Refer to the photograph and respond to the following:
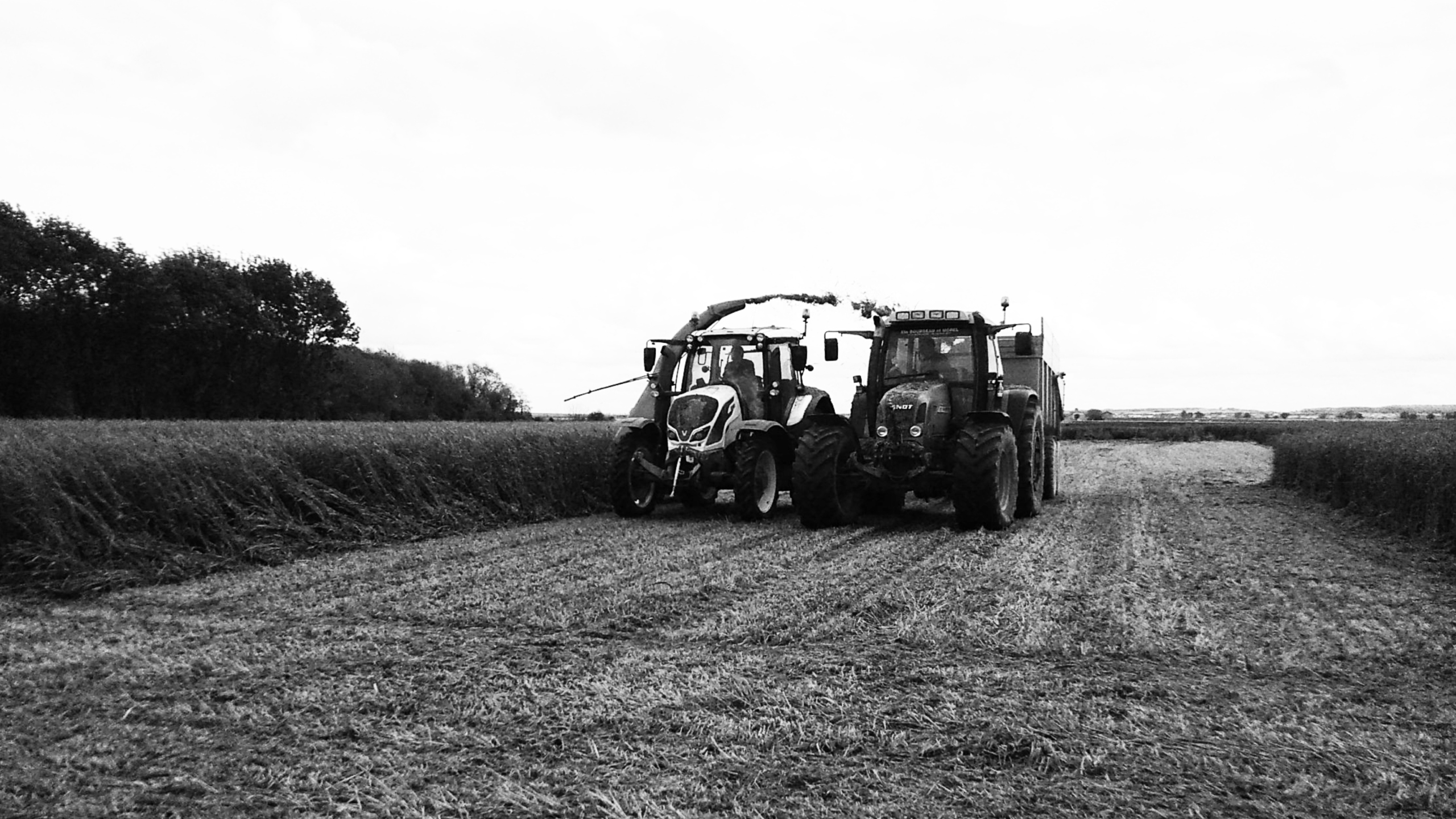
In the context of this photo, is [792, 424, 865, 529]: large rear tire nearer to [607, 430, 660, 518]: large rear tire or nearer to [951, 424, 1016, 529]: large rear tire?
[951, 424, 1016, 529]: large rear tire

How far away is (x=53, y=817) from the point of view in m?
3.41

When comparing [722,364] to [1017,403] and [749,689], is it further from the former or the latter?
[749,689]

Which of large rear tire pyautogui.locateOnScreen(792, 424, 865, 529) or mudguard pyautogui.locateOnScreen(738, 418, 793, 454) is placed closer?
large rear tire pyautogui.locateOnScreen(792, 424, 865, 529)

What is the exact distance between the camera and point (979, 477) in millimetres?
9953

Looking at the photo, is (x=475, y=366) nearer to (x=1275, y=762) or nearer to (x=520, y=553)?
(x=520, y=553)

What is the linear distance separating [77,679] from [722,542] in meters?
5.58

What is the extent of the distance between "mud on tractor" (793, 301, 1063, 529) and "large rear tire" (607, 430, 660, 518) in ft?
6.34

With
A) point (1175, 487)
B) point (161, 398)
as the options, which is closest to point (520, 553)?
point (1175, 487)

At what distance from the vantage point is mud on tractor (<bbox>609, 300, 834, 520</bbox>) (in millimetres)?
11438

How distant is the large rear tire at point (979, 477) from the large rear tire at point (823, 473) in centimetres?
112

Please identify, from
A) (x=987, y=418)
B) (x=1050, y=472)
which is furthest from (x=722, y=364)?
(x=1050, y=472)

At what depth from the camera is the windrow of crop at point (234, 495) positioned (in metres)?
7.62

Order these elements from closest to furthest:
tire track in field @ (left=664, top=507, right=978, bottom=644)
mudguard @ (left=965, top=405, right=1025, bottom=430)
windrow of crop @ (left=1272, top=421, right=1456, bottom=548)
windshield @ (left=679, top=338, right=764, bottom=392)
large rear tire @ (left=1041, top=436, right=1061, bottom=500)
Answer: tire track in field @ (left=664, top=507, right=978, bottom=644) < windrow of crop @ (left=1272, top=421, right=1456, bottom=548) < mudguard @ (left=965, top=405, right=1025, bottom=430) < windshield @ (left=679, top=338, right=764, bottom=392) < large rear tire @ (left=1041, top=436, right=1061, bottom=500)

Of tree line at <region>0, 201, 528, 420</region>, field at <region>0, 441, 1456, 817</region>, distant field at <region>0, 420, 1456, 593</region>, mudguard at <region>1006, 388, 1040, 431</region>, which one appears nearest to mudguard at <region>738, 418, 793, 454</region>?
mudguard at <region>1006, 388, 1040, 431</region>
